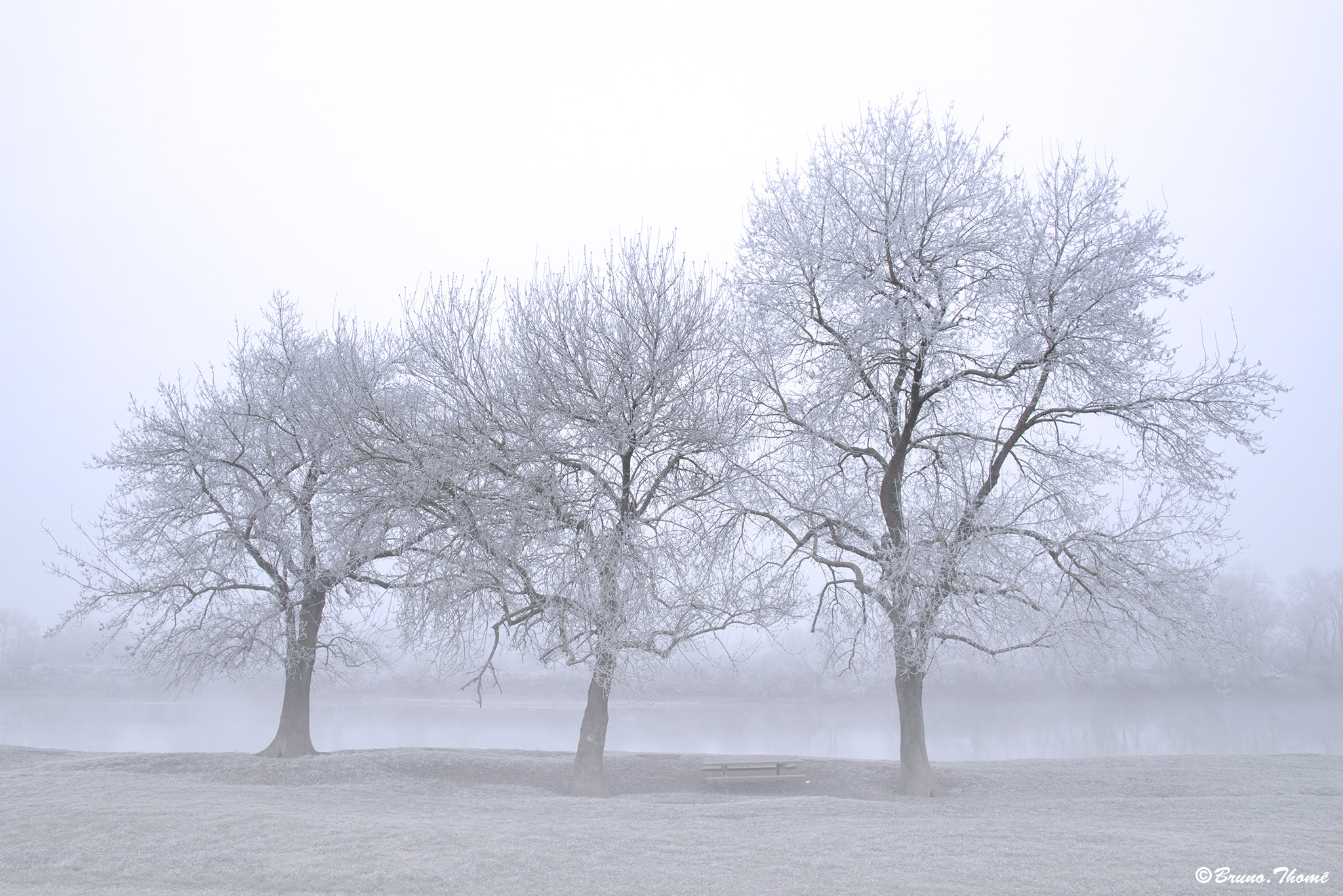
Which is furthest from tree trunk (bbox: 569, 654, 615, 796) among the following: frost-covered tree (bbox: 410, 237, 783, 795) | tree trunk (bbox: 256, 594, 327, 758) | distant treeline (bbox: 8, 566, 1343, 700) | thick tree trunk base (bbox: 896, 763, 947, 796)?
distant treeline (bbox: 8, 566, 1343, 700)

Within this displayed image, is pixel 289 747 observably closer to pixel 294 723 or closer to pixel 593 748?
pixel 294 723

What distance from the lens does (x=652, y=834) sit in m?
8.02

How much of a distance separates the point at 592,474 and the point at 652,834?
5.21 metres

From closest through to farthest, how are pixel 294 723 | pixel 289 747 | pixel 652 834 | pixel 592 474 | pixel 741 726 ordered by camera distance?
pixel 652 834 → pixel 592 474 → pixel 289 747 → pixel 294 723 → pixel 741 726

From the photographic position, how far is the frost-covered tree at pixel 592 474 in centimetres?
1117

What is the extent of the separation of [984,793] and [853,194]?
368 inches

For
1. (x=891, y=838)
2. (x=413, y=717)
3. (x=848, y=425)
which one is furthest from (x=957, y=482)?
(x=413, y=717)

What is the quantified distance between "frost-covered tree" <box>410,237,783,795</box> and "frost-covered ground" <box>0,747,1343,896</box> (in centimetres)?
239

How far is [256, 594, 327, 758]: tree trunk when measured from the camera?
14.9 m

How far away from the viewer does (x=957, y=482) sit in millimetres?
12773

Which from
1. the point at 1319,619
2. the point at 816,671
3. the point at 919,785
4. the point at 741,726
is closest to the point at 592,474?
the point at 919,785

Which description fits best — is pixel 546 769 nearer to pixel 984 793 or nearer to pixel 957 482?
pixel 984 793

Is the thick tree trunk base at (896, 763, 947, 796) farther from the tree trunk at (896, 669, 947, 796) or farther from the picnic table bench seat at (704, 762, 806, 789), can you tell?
the picnic table bench seat at (704, 762, 806, 789)

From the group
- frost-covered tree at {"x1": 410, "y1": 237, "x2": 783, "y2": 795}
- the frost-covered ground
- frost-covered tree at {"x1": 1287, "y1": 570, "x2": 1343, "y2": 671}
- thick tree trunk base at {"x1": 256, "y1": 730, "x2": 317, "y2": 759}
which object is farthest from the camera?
frost-covered tree at {"x1": 1287, "y1": 570, "x2": 1343, "y2": 671}
